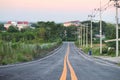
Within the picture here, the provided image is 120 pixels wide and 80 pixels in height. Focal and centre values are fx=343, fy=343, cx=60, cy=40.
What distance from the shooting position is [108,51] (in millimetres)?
70000

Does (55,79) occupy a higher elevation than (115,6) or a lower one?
lower

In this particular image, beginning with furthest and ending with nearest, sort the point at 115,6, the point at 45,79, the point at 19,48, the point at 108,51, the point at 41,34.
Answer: the point at 41,34
the point at 108,51
the point at 115,6
the point at 19,48
the point at 45,79

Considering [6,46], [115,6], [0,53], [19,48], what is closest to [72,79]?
[0,53]

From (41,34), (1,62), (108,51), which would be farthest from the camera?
(41,34)

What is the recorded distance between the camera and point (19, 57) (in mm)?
36594

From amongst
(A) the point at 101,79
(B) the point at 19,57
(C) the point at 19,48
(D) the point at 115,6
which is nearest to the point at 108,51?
(D) the point at 115,6

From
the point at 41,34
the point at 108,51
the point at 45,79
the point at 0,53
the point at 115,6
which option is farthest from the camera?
the point at 41,34

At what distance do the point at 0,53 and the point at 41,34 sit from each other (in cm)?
12556

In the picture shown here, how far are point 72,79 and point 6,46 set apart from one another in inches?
910

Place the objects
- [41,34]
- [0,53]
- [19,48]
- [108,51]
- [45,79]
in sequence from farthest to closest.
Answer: [41,34] < [108,51] < [19,48] < [0,53] < [45,79]

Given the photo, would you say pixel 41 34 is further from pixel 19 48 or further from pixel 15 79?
pixel 15 79

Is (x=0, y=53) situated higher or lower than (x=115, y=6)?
lower

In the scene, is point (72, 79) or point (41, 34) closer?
point (72, 79)

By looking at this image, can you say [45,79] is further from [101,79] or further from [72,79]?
[101,79]
